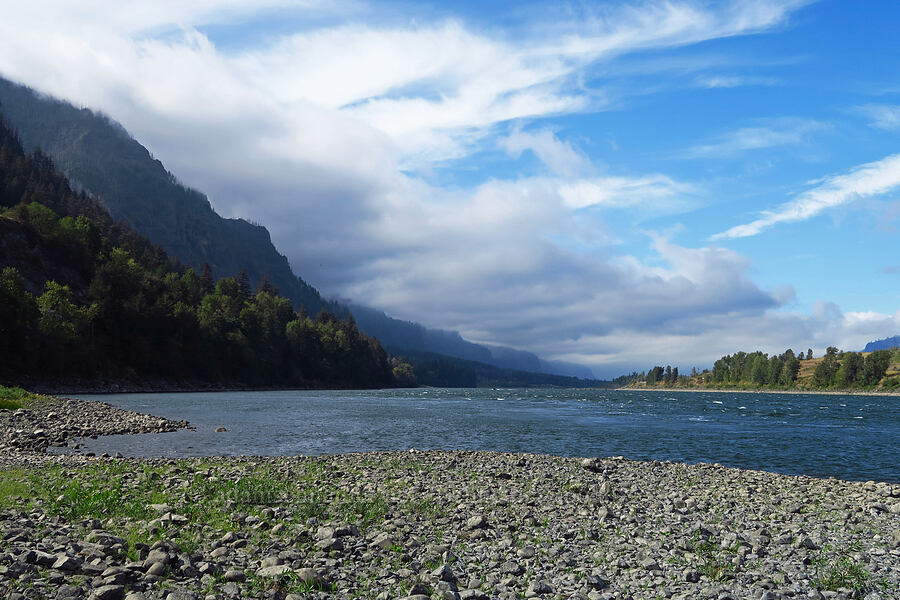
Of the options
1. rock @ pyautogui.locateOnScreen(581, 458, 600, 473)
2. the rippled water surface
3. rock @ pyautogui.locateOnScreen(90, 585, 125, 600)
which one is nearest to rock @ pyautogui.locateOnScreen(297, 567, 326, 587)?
rock @ pyautogui.locateOnScreen(90, 585, 125, 600)

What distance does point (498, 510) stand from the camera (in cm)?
2080

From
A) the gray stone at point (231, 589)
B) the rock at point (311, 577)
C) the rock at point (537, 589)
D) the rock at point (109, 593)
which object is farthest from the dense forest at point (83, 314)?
the rock at point (537, 589)

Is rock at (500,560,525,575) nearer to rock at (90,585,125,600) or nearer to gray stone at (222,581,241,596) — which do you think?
gray stone at (222,581,241,596)

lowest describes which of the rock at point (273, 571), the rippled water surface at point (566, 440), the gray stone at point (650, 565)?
the rippled water surface at point (566, 440)

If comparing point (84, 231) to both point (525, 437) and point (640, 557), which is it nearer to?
point (525, 437)

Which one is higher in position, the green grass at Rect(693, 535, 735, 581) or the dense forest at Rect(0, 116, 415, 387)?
the dense forest at Rect(0, 116, 415, 387)

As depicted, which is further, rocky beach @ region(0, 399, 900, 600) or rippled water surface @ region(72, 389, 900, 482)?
rippled water surface @ region(72, 389, 900, 482)

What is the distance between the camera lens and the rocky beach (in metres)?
12.4

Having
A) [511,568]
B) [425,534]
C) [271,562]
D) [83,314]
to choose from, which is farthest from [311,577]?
[83,314]

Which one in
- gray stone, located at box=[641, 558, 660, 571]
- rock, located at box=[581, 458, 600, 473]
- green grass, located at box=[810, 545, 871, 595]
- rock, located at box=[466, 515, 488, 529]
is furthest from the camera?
rock, located at box=[581, 458, 600, 473]

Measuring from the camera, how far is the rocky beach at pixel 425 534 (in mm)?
12359

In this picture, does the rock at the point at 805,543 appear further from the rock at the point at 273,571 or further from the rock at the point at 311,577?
the rock at the point at 273,571

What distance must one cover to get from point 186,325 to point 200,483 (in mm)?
185562

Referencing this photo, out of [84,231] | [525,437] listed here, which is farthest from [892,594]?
[84,231]
